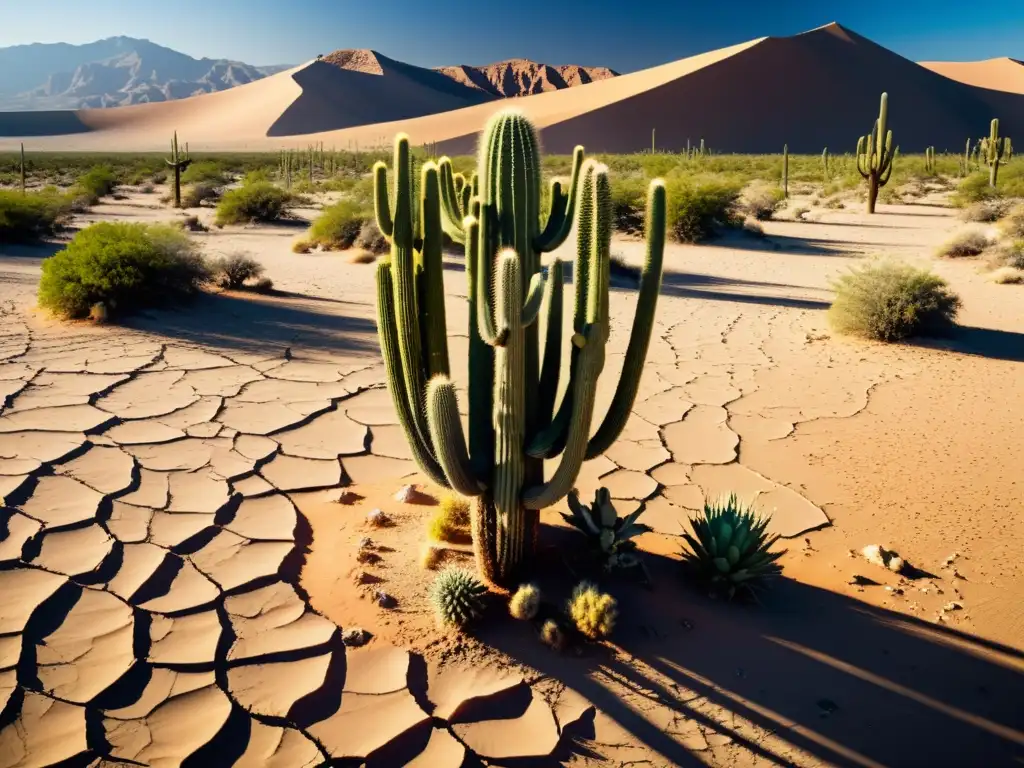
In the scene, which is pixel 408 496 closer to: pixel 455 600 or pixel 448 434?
pixel 455 600

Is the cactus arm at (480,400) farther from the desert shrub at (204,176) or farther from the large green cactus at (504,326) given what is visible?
the desert shrub at (204,176)

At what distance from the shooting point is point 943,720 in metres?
3.28

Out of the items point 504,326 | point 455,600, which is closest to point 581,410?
point 504,326

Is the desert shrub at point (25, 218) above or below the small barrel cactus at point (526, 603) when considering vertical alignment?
above

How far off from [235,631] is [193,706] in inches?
19.8

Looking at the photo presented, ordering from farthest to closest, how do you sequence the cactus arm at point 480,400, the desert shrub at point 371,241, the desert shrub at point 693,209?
1. the desert shrub at point 693,209
2. the desert shrub at point 371,241
3. the cactus arm at point 480,400

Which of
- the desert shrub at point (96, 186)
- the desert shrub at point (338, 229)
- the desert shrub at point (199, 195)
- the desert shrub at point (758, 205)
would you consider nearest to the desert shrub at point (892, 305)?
the desert shrub at point (338, 229)

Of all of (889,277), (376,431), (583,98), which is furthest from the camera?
(583,98)

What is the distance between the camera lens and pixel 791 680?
11.5 feet

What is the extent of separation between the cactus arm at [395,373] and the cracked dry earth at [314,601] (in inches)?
Result: 33.8

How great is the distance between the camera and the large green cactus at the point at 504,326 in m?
3.50

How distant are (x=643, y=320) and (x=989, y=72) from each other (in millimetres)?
112511

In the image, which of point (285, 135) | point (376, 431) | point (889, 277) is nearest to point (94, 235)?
point (376, 431)

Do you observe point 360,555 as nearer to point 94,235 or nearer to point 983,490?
point 983,490
